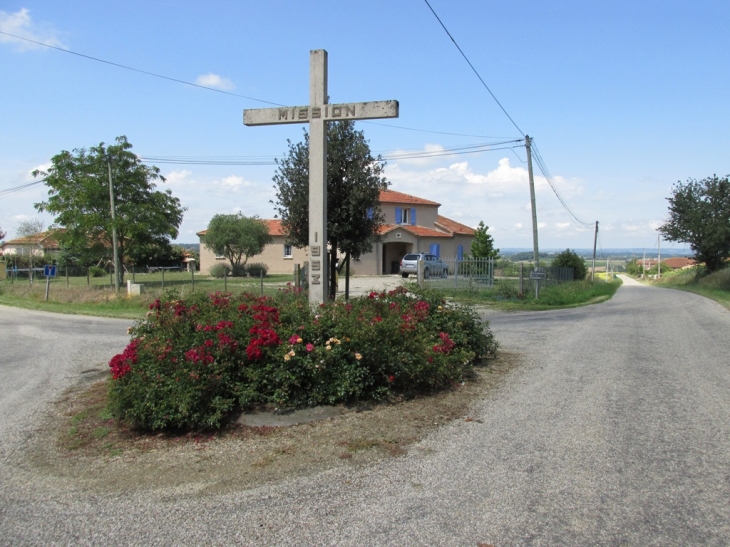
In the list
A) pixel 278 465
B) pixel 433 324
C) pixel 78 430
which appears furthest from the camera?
pixel 433 324

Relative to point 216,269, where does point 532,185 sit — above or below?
above

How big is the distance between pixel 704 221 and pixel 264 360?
46.6 meters

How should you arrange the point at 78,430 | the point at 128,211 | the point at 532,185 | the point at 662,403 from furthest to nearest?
the point at 128,211 → the point at 532,185 → the point at 662,403 → the point at 78,430

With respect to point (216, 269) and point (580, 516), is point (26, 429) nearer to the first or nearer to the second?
point (580, 516)

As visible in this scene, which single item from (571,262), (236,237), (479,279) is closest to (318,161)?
(479,279)

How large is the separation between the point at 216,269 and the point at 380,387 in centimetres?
4021

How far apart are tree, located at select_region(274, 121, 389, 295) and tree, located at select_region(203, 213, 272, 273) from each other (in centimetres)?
2918

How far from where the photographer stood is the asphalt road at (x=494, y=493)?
3662mm

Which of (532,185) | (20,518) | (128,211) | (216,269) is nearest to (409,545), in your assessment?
(20,518)

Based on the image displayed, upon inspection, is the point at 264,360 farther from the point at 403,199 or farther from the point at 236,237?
the point at 403,199

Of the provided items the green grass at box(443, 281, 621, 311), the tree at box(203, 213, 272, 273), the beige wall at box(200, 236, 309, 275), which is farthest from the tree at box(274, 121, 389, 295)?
the beige wall at box(200, 236, 309, 275)

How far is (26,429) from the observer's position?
20.3ft

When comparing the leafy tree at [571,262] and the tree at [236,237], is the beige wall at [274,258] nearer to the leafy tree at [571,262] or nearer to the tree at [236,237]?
the tree at [236,237]

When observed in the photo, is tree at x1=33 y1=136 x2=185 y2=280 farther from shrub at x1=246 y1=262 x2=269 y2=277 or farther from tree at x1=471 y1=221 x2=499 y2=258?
tree at x1=471 y1=221 x2=499 y2=258
